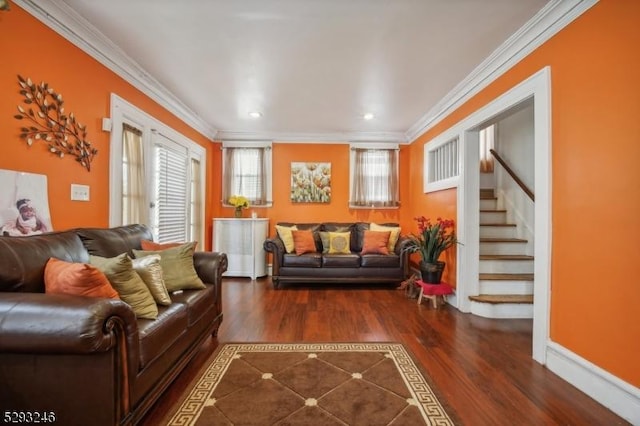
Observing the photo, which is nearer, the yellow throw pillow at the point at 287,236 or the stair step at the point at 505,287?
the stair step at the point at 505,287

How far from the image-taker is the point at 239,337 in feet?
8.45

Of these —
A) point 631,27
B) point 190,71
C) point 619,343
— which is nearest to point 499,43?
point 631,27

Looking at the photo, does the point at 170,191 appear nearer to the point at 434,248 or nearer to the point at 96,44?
the point at 96,44

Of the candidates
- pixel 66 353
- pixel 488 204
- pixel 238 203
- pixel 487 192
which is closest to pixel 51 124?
pixel 66 353

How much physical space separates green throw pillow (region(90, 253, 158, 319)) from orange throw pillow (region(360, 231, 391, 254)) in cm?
325

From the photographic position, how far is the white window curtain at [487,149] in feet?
15.7

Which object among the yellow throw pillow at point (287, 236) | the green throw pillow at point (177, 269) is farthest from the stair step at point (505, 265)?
the green throw pillow at point (177, 269)

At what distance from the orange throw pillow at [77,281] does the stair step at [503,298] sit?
336 cm

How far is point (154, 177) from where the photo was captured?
137 inches

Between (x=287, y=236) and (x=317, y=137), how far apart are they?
76.6 inches

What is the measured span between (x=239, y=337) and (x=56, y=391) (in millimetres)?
1491

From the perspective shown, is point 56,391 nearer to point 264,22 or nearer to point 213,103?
point 264,22

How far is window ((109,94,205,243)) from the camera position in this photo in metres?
2.77

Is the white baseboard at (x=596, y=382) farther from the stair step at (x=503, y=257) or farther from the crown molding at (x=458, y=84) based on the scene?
the crown molding at (x=458, y=84)
